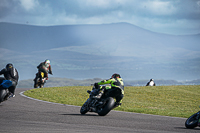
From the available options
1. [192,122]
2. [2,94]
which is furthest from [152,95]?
[192,122]

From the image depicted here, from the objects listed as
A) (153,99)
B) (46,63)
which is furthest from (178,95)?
(46,63)

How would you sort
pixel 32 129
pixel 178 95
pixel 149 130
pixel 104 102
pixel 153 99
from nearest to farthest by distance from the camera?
pixel 32 129 → pixel 149 130 → pixel 104 102 → pixel 153 99 → pixel 178 95

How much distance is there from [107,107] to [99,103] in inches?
19.6

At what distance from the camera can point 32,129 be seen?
29.2 ft

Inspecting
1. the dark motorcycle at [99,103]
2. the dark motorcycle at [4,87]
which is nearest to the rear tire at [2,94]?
the dark motorcycle at [4,87]

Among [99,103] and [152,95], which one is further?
[152,95]

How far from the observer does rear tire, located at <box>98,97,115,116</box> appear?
12.3 metres

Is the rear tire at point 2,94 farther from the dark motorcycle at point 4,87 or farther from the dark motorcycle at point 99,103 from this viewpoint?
the dark motorcycle at point 99,103

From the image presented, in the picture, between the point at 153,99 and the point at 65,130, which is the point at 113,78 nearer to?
the point at 65,130

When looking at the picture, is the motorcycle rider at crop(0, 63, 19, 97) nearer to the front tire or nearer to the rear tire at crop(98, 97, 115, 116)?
the rear tire at crop(98, 97, 115, 116)

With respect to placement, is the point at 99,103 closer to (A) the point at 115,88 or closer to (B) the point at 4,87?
(A) the point at 115,88

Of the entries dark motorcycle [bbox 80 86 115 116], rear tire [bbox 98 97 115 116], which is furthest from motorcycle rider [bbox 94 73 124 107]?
rear tire [bbox 98 97 115 116]

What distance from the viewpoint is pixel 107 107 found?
12352 millimetres

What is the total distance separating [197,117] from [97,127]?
339cm
